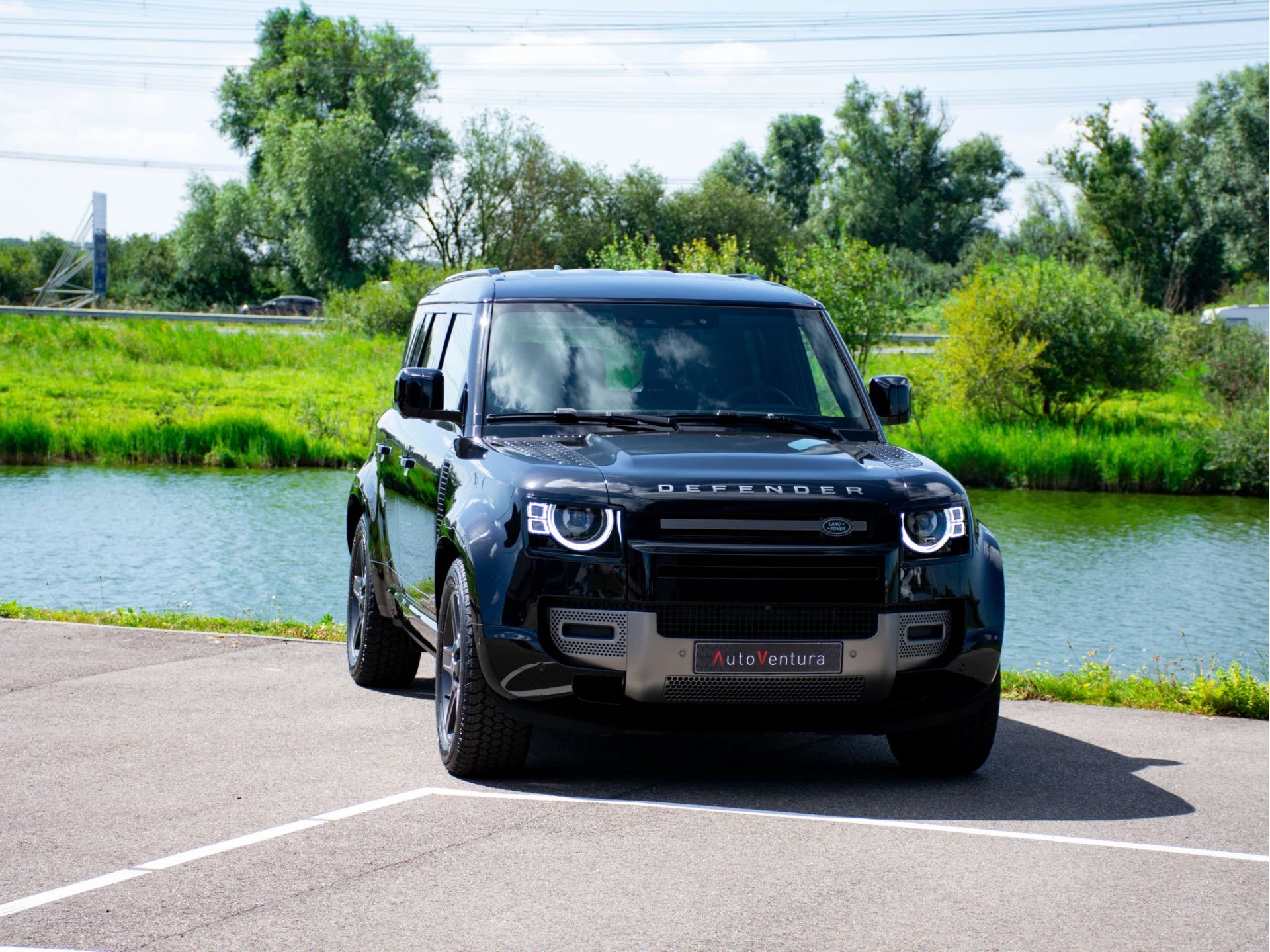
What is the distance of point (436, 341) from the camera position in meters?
8.58

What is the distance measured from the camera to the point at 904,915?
476 cm

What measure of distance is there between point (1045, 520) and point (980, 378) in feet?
37.5

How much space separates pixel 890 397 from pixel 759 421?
2.64 feet

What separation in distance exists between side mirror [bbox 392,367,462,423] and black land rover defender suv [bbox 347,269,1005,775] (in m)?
0.02

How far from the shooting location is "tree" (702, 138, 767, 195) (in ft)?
359

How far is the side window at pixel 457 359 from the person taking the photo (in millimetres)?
7531

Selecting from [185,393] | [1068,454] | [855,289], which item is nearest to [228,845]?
[1068,454]

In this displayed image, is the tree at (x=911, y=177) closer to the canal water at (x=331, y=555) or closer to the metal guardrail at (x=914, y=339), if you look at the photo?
the metal guardrail at (x=914, y=339)

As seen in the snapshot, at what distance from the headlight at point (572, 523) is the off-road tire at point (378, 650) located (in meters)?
2.89

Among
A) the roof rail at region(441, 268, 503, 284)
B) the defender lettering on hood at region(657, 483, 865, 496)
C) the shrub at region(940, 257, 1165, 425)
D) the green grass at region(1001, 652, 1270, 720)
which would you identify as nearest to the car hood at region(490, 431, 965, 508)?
the defender lettering on hood at region(657, 483, 865, 496)

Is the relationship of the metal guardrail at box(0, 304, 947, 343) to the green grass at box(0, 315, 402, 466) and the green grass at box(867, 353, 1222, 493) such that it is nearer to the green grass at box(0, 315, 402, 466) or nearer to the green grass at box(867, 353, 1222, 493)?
the green grass at box(0, 315, 402, 466)

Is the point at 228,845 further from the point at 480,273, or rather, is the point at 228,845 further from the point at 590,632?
the point at 480,273

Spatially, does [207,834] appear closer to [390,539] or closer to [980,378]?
[390,539]

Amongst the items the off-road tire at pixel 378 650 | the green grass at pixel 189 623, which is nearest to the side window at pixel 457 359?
the off-road tire at pixel 378 650
